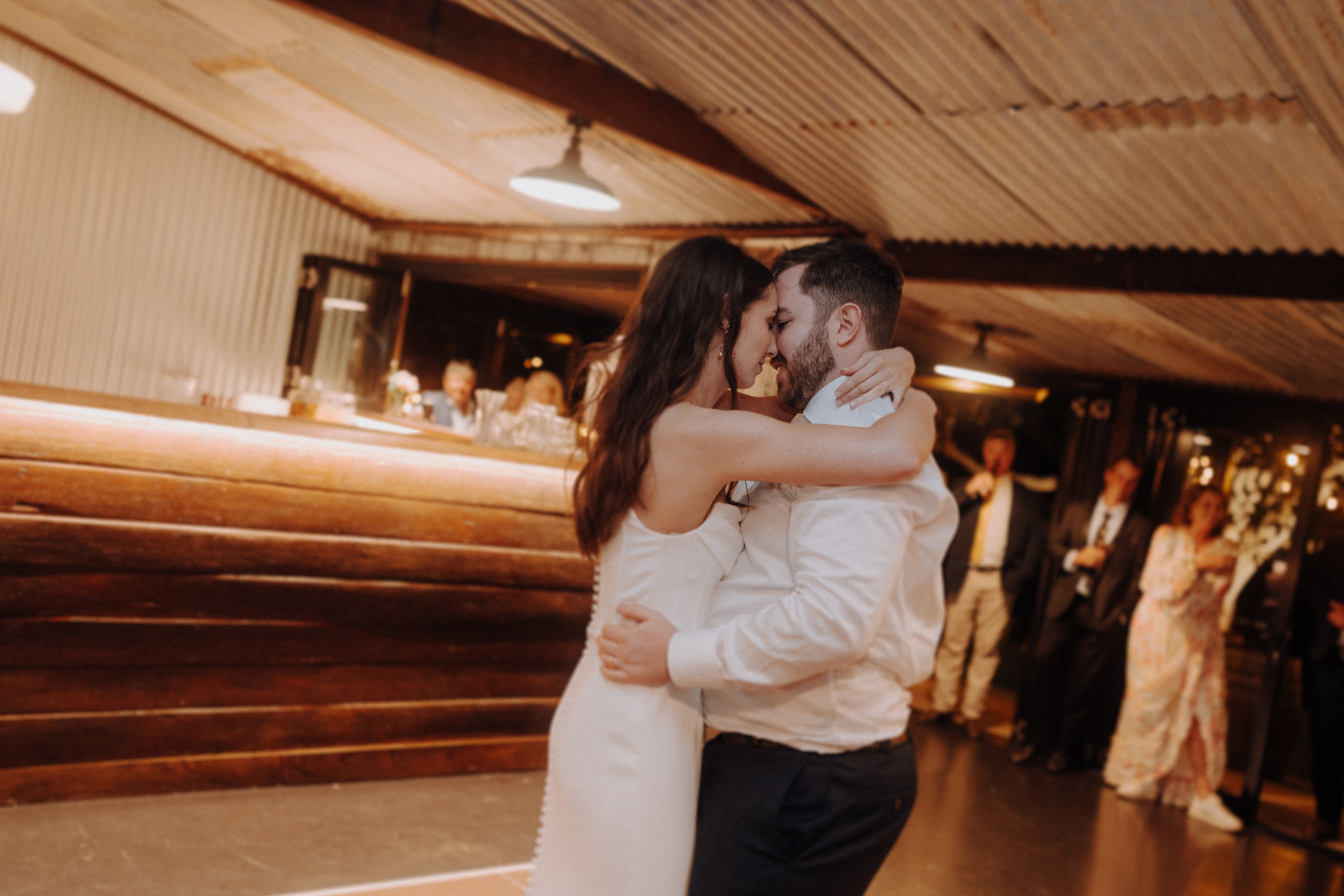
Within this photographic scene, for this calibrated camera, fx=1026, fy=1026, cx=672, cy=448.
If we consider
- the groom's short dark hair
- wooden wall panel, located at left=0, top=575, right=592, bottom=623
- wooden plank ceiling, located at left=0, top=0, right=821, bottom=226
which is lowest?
wooden wall panel, located at left=0, top=575, right=592, bottom=623

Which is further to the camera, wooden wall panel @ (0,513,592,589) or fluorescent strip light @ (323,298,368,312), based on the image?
fluorescent strip light @ (323,298,368,312)

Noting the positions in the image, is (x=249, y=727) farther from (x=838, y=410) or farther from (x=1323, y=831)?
(x=1323, y=831)

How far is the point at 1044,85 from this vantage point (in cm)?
339

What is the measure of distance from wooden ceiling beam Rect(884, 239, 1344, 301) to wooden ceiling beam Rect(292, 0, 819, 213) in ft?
2.77

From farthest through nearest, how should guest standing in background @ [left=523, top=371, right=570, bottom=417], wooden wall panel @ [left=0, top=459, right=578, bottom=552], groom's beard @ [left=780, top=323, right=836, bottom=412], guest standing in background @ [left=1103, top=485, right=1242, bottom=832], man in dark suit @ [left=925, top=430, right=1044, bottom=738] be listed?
1. man in dark suit @ [left=925, top=430, right=1044, bottom=738]
2. guest standing in background @ [left=523, top=371, right=570, bottom=417]
3. guest standing in background @ [left=1103, top=485, right=1242, bottom=832]
4. wooden wall panel @ [left=0, top=459, right=578, bottom=552]
5. groom's beard @ [left=780, top=323, right=836, bottom=412]

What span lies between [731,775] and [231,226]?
8963 mm

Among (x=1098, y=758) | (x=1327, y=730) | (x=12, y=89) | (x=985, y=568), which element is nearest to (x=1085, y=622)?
(x=985, y=568)

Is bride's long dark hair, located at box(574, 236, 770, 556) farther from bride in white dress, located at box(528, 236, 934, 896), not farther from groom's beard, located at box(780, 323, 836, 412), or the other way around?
groom's beard, located at box(780, 323, 836, 412)

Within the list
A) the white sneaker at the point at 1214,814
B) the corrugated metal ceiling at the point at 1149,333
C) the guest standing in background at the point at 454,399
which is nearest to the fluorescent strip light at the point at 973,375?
the corrugated metal ceiling at the point at 1149,333

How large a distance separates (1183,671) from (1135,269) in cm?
258

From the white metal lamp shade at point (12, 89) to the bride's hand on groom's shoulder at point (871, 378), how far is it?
2.86 m

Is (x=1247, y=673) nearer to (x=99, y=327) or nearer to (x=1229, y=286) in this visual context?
(x=1229, y=286)

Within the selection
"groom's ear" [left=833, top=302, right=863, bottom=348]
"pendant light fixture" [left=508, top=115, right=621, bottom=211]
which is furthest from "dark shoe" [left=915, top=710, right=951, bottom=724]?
"groom's ear" [left=833, top=302, right=863, bottom=348]

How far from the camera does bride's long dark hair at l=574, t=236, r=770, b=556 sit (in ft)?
5.13
